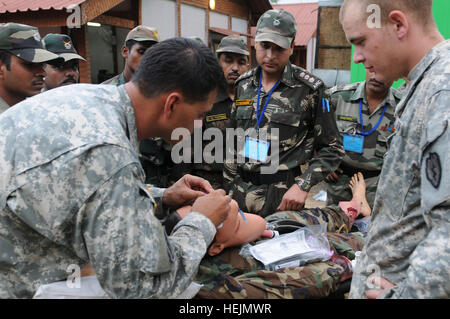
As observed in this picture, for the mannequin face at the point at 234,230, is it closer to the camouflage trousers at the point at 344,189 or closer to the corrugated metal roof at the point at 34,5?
the camouflage trousers at the point at 344,189

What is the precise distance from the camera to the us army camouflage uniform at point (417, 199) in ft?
3.20

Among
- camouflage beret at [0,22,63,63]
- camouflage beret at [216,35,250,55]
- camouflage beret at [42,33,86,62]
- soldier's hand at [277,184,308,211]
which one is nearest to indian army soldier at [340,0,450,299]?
soldier's hand at [277,184,308,211]

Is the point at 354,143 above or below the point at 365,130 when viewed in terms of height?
below

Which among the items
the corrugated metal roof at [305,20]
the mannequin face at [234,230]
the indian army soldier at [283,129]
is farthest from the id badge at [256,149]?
the corrugated metal roof at [305,20]

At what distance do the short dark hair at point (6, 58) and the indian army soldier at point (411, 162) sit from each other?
7.80 ft

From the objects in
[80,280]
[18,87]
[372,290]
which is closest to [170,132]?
[80,280]

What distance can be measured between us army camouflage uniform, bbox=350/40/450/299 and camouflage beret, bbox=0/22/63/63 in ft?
8.20

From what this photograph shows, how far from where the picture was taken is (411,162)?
1141 millimetres

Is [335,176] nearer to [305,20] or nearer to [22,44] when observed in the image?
[22,44]

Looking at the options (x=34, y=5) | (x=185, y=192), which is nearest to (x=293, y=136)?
(x=185, y=192)

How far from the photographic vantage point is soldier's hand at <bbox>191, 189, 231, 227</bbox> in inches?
63.0

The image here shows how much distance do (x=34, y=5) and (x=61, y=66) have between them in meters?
4.04

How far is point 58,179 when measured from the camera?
1.16 meters
